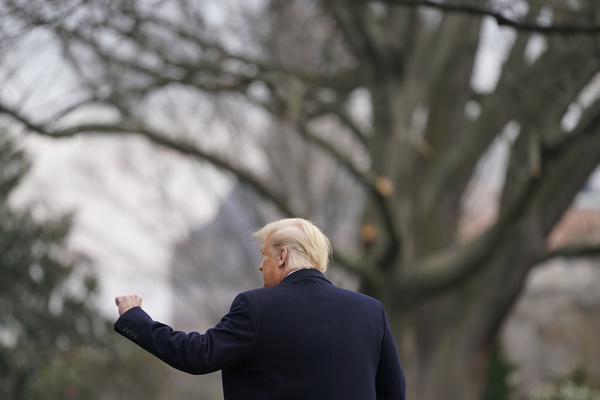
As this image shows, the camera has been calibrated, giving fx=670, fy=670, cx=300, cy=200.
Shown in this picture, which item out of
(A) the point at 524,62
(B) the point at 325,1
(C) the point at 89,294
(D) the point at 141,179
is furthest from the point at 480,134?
(C) the point at 89,294

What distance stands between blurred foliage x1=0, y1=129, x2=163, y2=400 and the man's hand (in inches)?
463

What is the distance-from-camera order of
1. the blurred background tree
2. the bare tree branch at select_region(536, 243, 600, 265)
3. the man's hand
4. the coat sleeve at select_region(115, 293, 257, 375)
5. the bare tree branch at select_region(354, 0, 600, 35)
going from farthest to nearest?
the bare tree branch at select_region(536, 243, 600, 265), the blurred background tree, the bare tree branch at select_region(354, 0, 600, 35), the man's hand, the coat sleeve at select_region(115, 293, 257, 375)

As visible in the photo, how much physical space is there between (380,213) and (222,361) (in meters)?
4.39

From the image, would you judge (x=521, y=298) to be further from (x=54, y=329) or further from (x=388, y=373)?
(x=388, y=373)

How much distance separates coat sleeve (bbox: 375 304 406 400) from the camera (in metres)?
2.49

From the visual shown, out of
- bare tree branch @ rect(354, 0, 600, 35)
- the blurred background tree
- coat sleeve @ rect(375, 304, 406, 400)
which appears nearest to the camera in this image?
coat sleeve @ rect(375, 304, 406, 400)

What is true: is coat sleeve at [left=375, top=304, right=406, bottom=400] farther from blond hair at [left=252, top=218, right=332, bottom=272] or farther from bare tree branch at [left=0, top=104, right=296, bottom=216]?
bare tree branch at [left=0, top=104, right=296, bottom=216]

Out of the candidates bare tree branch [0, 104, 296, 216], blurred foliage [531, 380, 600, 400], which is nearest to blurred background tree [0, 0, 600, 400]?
bare tree branch [0, 104, 296, 216]

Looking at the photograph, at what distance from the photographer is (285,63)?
842 centimetres

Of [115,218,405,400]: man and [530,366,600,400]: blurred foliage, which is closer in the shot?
[115,218,405,400]: man

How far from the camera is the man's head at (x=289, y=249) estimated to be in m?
2.37

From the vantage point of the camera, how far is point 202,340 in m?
2.13

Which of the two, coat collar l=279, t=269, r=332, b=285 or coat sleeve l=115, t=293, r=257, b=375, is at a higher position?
coat collar l=279, t=269, r=332, b=285

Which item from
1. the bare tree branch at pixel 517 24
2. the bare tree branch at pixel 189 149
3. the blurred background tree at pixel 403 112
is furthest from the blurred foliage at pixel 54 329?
the bare tree branch at pixel 517 24
